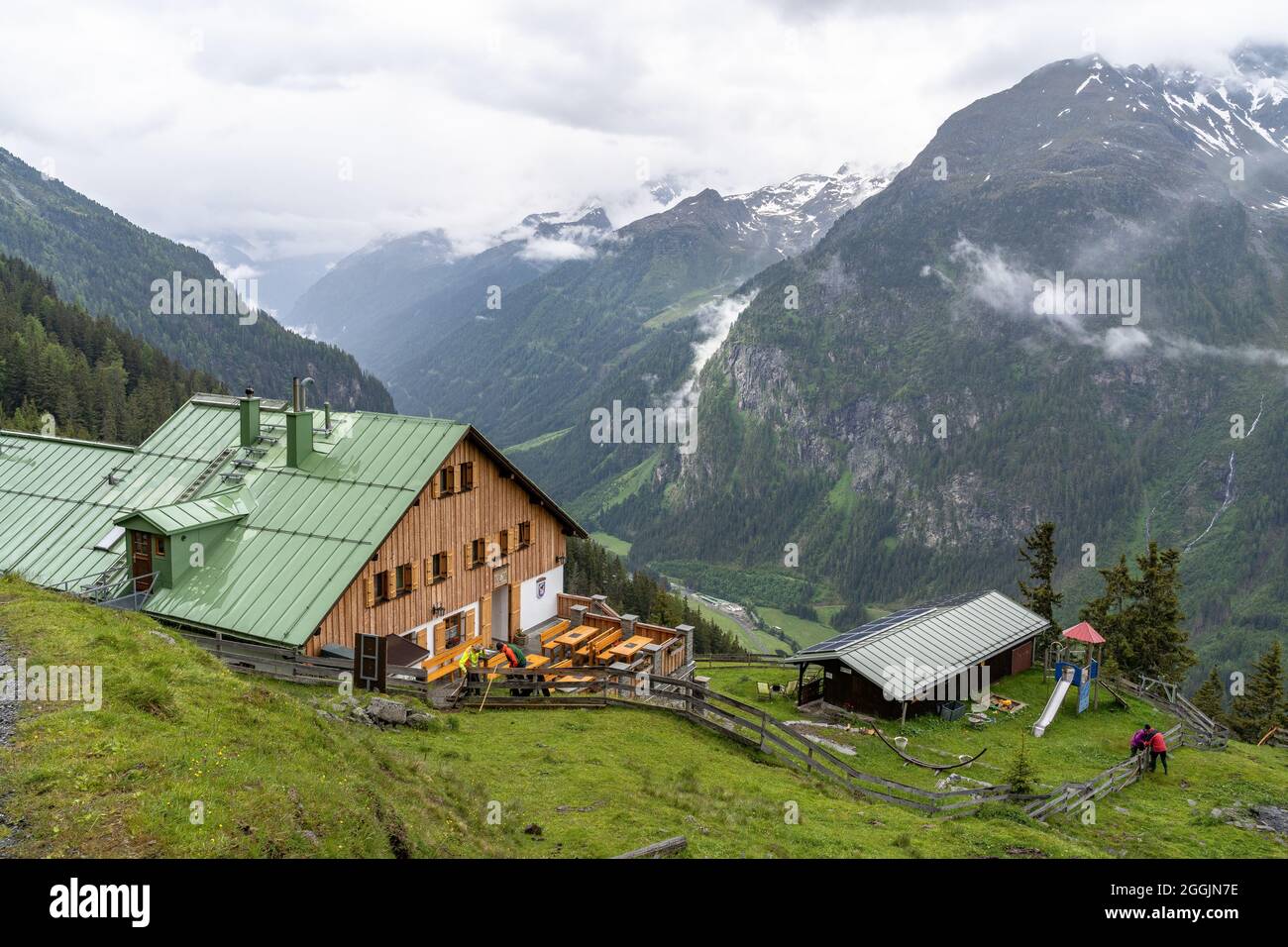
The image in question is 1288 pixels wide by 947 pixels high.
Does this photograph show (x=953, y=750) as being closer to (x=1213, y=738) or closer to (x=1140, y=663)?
(x=1213, y=738)

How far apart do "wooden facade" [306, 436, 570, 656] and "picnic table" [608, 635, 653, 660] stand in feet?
21.2

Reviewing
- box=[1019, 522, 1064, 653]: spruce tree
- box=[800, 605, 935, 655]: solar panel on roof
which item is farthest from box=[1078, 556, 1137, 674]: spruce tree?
box=[800, 605, 935, 655]: solar panel on roof

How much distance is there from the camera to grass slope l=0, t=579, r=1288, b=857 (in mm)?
14406

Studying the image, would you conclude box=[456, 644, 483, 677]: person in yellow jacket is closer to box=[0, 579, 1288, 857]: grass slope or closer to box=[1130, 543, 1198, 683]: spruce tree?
box=[0, 579, 1288, 857]: grass slope

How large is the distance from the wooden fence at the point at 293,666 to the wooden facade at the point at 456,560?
1272mm

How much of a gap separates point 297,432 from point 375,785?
87.7 feet

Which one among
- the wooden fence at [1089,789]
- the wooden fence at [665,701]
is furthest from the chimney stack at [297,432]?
the wooden fence at [1089,789]

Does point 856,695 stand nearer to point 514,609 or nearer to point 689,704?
point 689,704

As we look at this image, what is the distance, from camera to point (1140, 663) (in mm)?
68812

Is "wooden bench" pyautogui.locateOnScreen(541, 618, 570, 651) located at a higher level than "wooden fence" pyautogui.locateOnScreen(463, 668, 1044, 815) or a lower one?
higher

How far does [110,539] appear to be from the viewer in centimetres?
4034

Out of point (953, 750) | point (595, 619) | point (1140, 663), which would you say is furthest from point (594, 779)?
point (1140, 663)

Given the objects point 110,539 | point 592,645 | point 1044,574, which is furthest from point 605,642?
point 1044,574

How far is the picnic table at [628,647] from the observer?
40.2 meters
